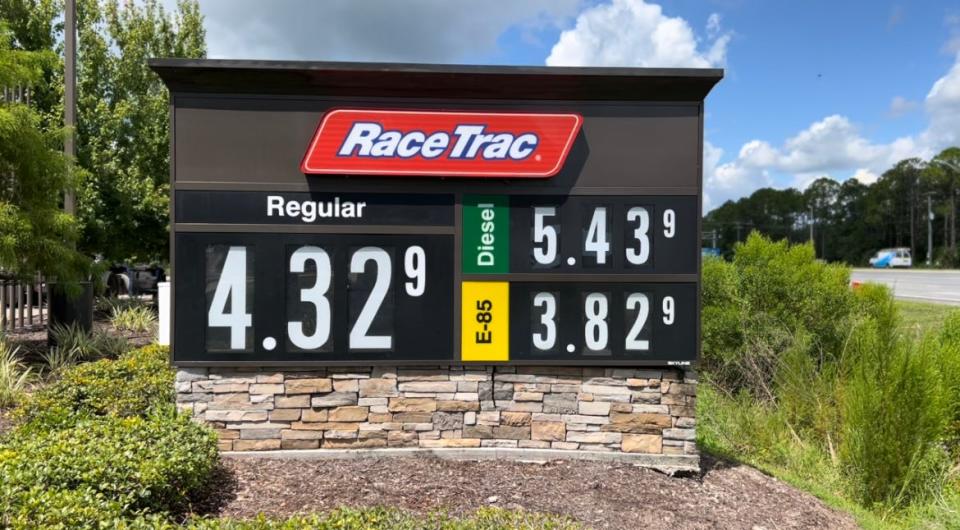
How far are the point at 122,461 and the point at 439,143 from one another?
3079 mm

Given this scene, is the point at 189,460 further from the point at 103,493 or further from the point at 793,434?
the point at 793,434

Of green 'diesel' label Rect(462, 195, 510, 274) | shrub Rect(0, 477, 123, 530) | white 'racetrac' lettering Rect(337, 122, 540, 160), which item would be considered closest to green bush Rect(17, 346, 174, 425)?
shrub Rect(0, 477, 123, 530)

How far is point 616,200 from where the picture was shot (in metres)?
4.86

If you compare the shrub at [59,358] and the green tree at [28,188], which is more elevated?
the green tree at [28,188]

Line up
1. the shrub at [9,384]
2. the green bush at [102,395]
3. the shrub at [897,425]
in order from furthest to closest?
the shrub at [9,384]
the shrub at [897,425]
the green bush at [102,395]

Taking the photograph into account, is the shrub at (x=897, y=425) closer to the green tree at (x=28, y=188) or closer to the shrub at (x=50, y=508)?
the shrub at (x=50, y=508)

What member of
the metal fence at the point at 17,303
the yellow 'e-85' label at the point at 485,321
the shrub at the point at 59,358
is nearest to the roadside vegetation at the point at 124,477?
the yellow 'e-85' label at the point at 485,321

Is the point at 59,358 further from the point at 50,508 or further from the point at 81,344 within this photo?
the point at 50,508

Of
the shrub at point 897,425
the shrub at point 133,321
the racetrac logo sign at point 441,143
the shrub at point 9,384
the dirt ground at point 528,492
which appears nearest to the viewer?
the dirt ground at point 528,492

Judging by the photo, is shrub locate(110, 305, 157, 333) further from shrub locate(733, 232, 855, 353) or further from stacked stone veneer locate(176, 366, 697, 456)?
shrub locate(733, 232, 855, 353)

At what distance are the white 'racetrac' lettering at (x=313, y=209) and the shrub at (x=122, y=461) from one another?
5.84 ft

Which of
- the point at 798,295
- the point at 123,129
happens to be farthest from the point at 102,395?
the point at 123,129

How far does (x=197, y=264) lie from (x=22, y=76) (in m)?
5.79

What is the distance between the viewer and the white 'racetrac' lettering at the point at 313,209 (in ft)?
15.6
